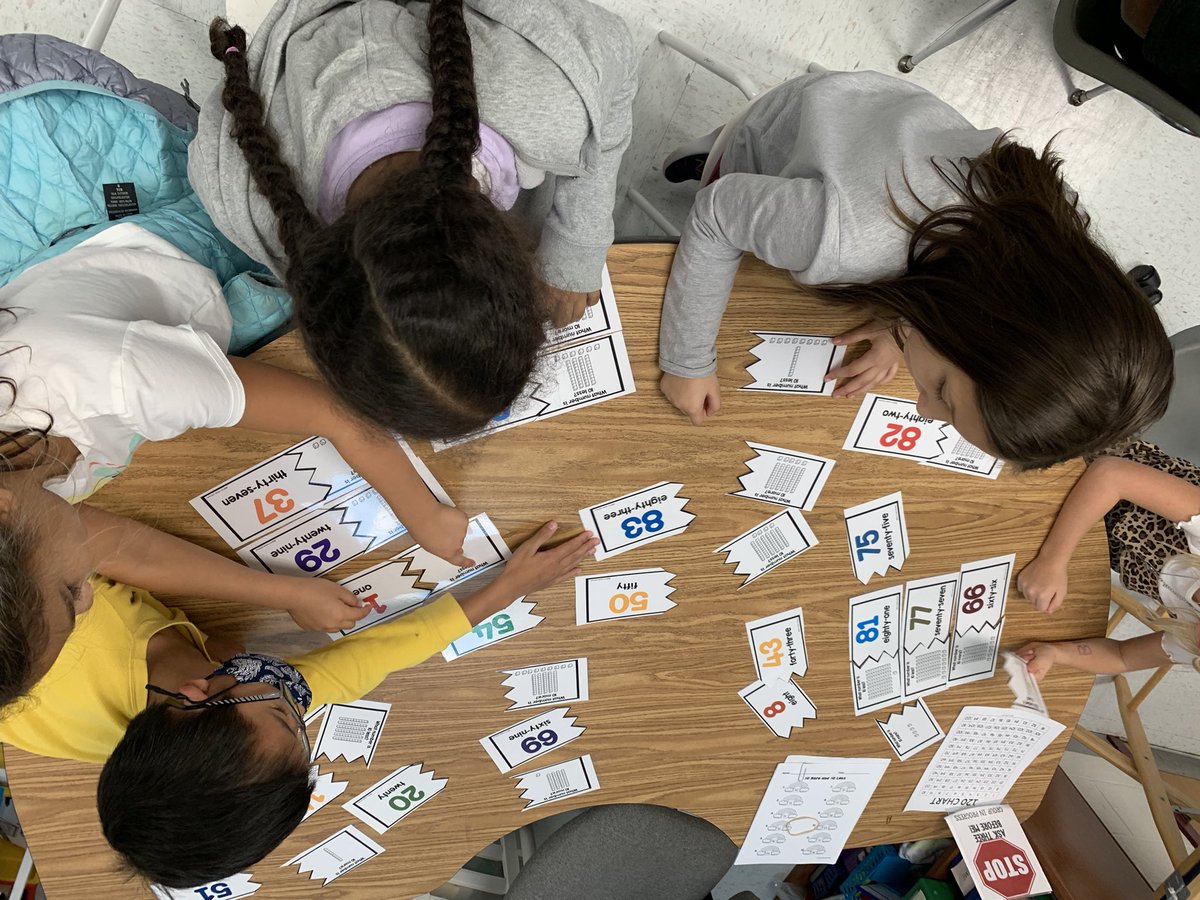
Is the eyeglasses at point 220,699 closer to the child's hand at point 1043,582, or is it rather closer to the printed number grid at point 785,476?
the printed number grid at point 785,476

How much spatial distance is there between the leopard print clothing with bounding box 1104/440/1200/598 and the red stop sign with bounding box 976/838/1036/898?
58 centimetres

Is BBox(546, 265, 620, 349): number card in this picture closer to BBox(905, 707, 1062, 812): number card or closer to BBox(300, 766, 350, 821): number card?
BBox(300, 766, 350, 821): number card

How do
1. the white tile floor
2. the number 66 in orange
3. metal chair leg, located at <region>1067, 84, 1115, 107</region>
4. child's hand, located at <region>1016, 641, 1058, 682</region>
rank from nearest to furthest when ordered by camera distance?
1. the number 66 in orange
2. child's hand, located at <region>1016, 641, 1058, 682</region>
3. the white tile floor
4. metal chair leg, located at <region>1067, 84, 1115, 107</region>

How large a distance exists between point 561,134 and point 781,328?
1.34 ft

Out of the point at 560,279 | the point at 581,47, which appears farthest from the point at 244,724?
the point at 581,47

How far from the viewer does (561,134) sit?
868 millimetres

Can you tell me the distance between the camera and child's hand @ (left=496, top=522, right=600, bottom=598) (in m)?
1.06

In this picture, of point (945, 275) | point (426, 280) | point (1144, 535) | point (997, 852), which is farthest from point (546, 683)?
point (1144, 535)

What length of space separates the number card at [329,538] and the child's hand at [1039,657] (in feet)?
3.40

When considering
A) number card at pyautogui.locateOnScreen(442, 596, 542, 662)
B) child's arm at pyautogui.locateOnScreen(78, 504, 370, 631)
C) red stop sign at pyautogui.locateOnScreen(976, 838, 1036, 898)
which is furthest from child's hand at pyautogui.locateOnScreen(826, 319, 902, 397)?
red stop sign at pyautogui.locateOnScreen(976, 838, 1036, 898)

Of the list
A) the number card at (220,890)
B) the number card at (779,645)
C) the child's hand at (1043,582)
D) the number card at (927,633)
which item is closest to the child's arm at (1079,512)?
the child's hand at (1043,582)

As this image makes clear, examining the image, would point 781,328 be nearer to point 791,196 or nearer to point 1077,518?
point 791,196

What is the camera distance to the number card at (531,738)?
1.16 meters

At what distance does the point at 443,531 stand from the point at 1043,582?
0.95m
